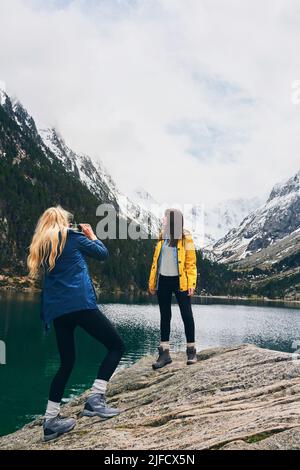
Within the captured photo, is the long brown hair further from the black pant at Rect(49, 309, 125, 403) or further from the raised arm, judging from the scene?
the black pant at Rect(49, 309, 125, 403)

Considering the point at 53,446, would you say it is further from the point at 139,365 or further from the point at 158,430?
the point at 139,365

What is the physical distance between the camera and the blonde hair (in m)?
9.44

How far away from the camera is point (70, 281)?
9.41m

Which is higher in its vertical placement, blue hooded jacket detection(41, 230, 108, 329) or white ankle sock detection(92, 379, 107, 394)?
blue hooded jacket detection(41, 230, 108, 329)

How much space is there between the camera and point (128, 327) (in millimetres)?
85125

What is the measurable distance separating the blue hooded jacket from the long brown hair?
12.6ft

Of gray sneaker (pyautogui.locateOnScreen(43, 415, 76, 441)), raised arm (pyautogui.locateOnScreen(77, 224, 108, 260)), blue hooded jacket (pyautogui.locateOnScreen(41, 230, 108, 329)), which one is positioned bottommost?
gray sneaker (pyautogui.locateOnScreen(43, 415, 76, 441))

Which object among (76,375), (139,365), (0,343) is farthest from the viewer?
(0,343)

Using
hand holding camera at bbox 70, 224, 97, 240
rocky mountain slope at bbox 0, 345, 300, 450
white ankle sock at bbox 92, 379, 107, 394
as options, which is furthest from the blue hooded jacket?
rocky mountain slope at bbox 0, 345, 300, 450
